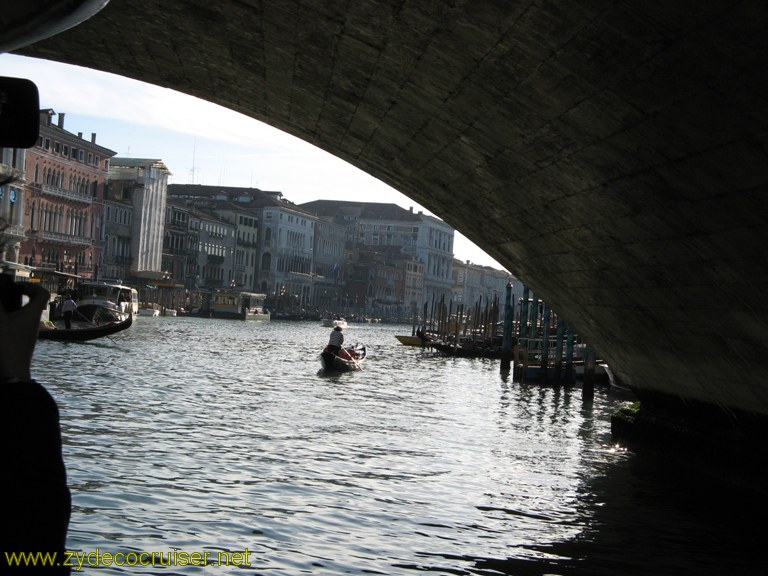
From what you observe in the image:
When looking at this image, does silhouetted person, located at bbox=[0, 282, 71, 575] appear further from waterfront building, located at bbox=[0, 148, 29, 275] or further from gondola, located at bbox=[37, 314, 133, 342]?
waterfront building, located at bbox=[0, 148, 29, 275]

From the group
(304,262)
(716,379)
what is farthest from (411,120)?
(304,262)

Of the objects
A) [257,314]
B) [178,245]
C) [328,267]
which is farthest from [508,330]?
[328,267]

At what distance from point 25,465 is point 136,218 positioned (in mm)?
89331

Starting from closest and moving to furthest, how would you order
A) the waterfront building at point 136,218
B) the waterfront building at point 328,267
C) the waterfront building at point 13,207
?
the waterfront building at point 13,207 → the waterfront building at point 136,218 → the waterfront building at point 328,267

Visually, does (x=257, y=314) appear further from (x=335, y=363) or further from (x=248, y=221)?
(x=335, y=363)

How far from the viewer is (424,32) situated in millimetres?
8141

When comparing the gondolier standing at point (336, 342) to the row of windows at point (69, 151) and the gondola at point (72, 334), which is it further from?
the row of windows at point (69, 151)

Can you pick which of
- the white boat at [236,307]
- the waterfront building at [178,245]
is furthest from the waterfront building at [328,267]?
the white boat at [236,307]

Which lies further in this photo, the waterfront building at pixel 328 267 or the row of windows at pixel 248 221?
the waterfront building at pixel 328 267

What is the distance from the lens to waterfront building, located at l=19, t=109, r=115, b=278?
71375 millimetres

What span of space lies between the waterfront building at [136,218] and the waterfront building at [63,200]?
288 centimetres

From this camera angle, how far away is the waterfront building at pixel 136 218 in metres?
87.0

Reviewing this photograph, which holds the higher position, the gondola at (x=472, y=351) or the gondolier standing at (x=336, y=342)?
the gondolier standing at (x=336, y=342)

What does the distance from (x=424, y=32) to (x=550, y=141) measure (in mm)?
1763
